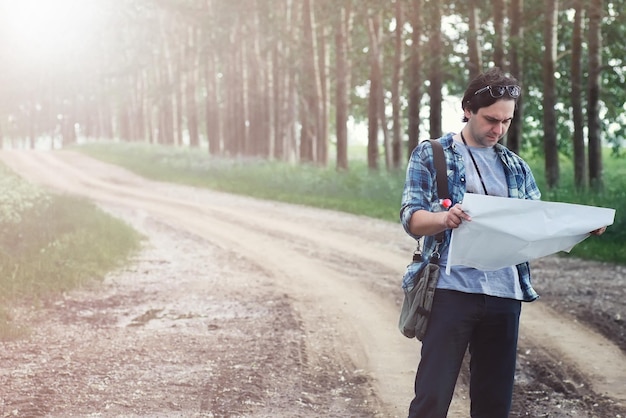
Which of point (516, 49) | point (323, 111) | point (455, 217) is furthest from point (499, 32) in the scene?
point (455, 217)

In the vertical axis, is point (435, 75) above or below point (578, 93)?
above

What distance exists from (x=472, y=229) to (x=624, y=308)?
699cm

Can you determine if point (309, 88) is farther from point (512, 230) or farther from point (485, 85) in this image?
point (512, 230)

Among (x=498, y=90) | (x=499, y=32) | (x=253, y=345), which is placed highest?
(x=499, y=32)

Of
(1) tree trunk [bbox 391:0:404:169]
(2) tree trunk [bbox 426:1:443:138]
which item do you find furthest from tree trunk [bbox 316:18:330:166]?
(2) tree trunk [bbox 426:1:443:138]

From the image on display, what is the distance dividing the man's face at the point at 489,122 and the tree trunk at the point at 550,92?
59.3 feet

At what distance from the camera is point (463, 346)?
13.6 ft

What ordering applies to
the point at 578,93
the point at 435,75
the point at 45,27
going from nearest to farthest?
the point at 578,93 < the point at 435,75 < the point at 45,27

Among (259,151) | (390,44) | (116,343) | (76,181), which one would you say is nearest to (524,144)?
(390,44)

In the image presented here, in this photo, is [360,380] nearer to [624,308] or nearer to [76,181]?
[624,308]

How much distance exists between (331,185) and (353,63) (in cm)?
1207

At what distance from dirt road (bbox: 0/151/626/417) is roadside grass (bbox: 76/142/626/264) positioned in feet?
11.4

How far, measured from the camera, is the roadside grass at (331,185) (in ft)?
51.4

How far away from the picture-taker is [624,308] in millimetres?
10273
